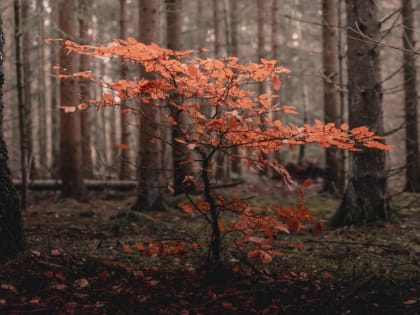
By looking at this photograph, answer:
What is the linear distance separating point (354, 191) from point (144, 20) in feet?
15.7

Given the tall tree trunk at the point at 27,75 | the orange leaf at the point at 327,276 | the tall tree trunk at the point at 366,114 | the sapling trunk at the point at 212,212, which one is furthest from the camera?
the tall tree trunk at the point at 27,75

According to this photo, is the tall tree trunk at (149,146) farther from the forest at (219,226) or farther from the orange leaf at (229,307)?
the orange leaf at (229,307)

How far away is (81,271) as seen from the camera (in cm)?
336

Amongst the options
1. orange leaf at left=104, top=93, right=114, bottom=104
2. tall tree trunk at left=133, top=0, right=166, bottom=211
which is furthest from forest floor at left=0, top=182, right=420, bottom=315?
tall tree trunk at left=133, top=0, right=166, bottom=211

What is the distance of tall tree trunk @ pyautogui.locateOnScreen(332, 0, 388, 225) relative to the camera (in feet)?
18.8

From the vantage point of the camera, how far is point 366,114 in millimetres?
5793

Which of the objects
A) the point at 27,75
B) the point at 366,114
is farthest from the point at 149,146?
the point at 27,75

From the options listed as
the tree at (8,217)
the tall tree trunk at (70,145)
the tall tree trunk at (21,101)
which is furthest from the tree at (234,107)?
the tall tree trunk at (70,145)

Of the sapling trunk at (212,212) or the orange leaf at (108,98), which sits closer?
the orange leaf at (108,98)

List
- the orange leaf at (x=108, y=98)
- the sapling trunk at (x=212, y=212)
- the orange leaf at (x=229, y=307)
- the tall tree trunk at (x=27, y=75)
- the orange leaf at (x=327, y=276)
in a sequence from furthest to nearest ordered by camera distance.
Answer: the tall tree trunk at (x=27, y=75) → the orange leaf at (x=327, y=276) → the sapling trunk at (x=212, y=212) → the orange leaf at (x=108, y=98) → the orange leaf at (x=229, y=307)

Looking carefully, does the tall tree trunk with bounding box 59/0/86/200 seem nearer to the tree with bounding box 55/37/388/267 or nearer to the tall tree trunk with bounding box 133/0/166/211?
the tall tree trunk with bounding box 133/0/166/211

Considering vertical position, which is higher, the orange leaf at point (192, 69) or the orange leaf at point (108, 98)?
the orange leaf at point (192, 69)

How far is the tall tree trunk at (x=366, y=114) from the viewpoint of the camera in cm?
573

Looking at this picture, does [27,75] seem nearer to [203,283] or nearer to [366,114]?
[366,114]
